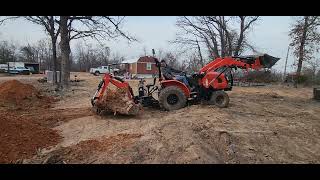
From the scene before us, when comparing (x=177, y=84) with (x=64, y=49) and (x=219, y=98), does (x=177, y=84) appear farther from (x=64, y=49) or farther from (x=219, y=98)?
(x=64, y=49)

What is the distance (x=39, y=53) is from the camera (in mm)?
81562

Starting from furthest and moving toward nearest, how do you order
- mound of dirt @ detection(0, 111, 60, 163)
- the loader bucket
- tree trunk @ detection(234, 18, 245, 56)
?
tree trunk @ detection(234, 18, 245, 56) → the loader bucket → mound of dirt @ detection(0, 111, 60, 163)

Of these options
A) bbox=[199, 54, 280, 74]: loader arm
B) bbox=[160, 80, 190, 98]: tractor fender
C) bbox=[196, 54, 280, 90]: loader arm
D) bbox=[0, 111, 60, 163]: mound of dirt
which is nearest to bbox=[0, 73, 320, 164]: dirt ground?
bbox=[0, 111, 60, 163]: mound of dirt

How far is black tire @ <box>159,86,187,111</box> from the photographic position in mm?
12000

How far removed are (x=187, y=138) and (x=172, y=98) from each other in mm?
4482

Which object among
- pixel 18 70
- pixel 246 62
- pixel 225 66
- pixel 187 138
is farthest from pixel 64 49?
pixel 18 70

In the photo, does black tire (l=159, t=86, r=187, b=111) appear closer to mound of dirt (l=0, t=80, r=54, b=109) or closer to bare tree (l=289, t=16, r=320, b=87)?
mound of dirt (l=0, t=80, r=54, b=109)

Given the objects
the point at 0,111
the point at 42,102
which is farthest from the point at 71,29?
the point at 0,111

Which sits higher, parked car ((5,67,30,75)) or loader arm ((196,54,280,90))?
loader arm ((196,54,280,90))

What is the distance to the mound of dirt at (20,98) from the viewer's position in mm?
14570

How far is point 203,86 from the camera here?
12.5m

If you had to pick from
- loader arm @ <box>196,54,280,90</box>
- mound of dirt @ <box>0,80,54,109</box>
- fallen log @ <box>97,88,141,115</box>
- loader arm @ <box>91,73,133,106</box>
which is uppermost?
loader arm @ <box>196,54,280,90</box>

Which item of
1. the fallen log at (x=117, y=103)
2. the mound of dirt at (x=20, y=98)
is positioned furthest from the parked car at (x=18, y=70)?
the fallen log at (x=117, y=103)
